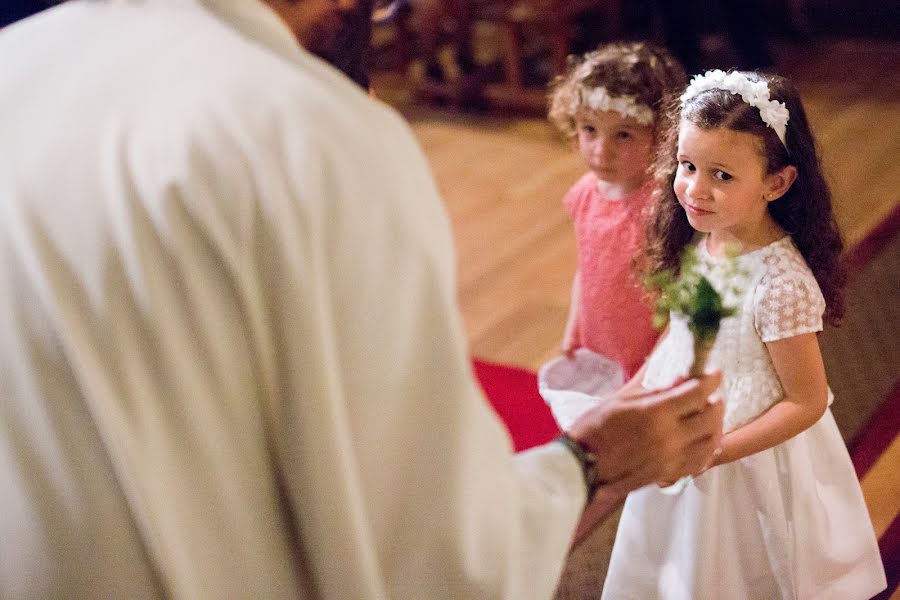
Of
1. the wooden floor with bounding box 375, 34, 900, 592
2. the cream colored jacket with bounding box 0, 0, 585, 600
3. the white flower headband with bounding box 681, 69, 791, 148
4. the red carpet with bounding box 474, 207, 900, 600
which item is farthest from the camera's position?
the wooden floor with bounding box 375, 34, 900, 592

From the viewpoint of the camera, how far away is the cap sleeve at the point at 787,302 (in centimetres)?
168

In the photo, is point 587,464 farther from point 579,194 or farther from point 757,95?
point 579,194

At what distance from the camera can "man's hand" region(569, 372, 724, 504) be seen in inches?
47.4

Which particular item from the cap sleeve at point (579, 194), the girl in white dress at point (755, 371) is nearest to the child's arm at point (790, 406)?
the girl in white dress at point (755, 371)

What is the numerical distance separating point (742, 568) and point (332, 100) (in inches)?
53.8

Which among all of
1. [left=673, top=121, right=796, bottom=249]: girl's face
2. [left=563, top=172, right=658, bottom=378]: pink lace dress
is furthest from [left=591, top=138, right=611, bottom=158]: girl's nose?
[left=673, top=121, right=796, bottom=249]: girl's face

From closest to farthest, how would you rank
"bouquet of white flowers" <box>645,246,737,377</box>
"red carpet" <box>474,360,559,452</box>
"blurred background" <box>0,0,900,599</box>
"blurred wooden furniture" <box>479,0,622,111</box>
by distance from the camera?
"bouquet of white flowers" <box>645,246,737,377</box> < "red carpet" <box>474,360,559,452</box> < "blurred background" <box>0,0,900,599</box> < "blurred wooden furniture" <box>479,0,622,111</box>

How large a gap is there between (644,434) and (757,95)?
73 cm

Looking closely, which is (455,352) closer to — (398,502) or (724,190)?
(398,502)

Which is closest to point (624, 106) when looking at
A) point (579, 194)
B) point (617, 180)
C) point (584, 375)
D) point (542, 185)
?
point (617, 180)

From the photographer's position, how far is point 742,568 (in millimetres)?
1919

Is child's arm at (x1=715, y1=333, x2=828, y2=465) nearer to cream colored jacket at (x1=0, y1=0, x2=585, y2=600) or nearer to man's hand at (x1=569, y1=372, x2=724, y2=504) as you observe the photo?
man's hand at (x1=569, y1=372, x2=724, y2=504)

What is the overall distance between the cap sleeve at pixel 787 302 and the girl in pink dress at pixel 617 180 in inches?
15.4

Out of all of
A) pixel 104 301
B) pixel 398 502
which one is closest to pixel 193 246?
pixel 104 301
